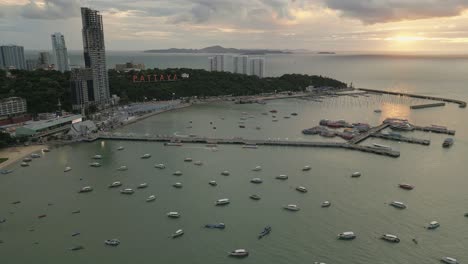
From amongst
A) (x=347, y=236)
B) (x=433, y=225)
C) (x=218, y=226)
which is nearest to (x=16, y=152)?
(x=218, y=226)

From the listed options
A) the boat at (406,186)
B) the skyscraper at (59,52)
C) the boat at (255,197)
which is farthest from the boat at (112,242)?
the skyscraper at (59,52)

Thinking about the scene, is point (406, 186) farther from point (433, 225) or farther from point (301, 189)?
point (301, 189)

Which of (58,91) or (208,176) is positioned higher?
(58,91)

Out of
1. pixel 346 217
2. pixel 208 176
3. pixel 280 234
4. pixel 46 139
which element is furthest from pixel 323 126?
pixel 46 139

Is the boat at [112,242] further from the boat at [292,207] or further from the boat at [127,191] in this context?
the boat at [292,207]

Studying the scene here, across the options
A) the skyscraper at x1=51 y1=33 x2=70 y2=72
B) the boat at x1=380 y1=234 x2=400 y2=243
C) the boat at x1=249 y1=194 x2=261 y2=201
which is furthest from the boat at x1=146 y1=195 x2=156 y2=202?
the skyscraper at x1=51 y1=33 x2=70 y2=72

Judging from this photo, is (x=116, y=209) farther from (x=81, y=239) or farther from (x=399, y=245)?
(x=399, y=245)
